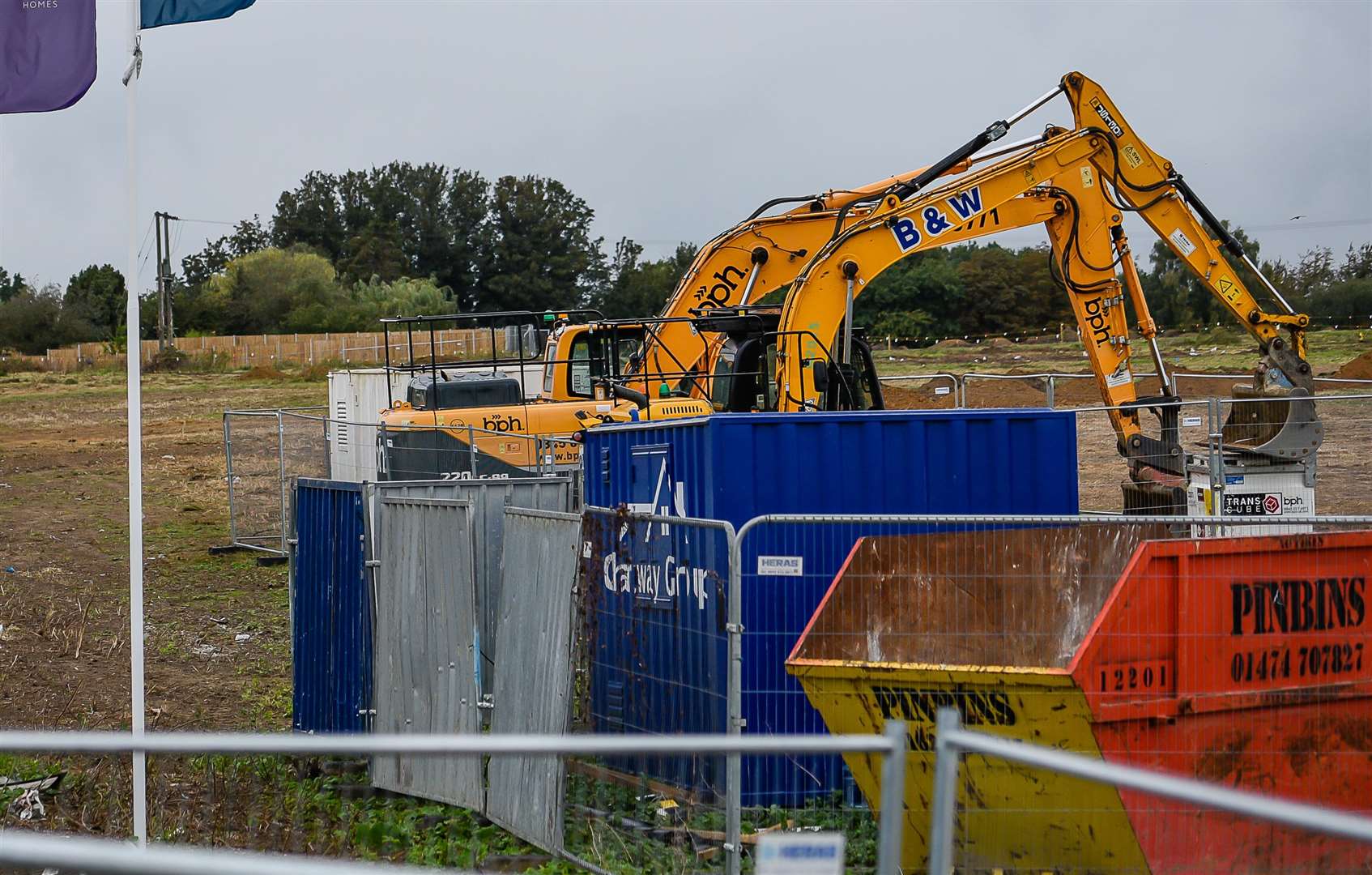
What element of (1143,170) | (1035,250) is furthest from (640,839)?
(1035,250)

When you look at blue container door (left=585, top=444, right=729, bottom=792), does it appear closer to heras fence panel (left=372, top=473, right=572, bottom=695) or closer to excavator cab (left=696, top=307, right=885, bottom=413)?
heras fence panel (left=372, top=473, right=572, bottom=695)

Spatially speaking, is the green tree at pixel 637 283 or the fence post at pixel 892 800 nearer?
the fence post at pixel 892 800

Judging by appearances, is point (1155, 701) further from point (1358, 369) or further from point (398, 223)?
point (398, 223)

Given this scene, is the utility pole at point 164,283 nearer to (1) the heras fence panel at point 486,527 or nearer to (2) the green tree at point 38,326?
(2) the green tree at point 38,326

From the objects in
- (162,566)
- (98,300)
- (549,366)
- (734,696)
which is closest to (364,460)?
(549,366)

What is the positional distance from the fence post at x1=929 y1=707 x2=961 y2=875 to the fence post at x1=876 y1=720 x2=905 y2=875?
0.09 meters

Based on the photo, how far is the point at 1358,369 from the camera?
118 ft

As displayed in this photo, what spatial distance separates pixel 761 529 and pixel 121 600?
1057 cm

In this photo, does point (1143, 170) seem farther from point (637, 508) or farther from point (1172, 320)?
point (1172, 320)

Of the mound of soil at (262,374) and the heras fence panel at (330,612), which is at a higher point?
the mound of soil at (262,374)

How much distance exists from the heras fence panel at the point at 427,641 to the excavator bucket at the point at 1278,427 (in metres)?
9.35

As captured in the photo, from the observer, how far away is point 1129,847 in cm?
606

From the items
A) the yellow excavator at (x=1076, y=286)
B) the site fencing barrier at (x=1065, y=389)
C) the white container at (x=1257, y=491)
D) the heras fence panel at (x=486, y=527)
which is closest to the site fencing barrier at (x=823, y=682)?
the heras fence panel at (x=486, y=527)

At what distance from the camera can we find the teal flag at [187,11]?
361 inches
